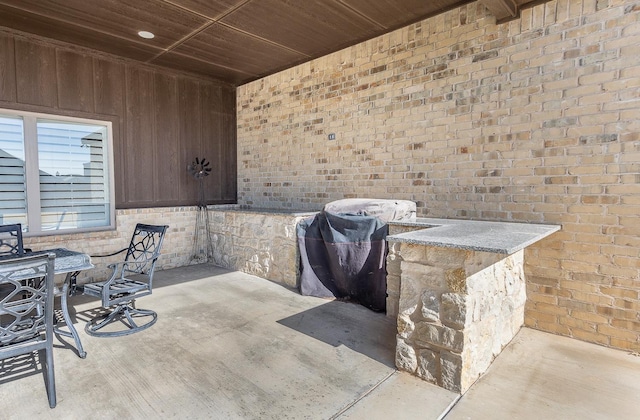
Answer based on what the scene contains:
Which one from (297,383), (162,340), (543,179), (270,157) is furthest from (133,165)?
(543,179)

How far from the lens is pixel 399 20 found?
13.2ft

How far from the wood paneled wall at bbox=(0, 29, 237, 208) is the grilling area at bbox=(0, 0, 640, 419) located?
3 centimetres

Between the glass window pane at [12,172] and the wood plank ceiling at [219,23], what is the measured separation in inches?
47.8

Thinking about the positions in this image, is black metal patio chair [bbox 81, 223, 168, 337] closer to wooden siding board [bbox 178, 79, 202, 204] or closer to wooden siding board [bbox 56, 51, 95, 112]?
wooden siding board [bbox 178, 79, 202, 204]

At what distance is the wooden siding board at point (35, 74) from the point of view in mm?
4309

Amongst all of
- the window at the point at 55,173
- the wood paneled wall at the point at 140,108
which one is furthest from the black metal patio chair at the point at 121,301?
the wood paneled wall at the point at 140,108

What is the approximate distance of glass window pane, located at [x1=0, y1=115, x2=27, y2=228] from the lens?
4.30 meters

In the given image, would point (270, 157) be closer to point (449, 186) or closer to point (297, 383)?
point (449, 186)

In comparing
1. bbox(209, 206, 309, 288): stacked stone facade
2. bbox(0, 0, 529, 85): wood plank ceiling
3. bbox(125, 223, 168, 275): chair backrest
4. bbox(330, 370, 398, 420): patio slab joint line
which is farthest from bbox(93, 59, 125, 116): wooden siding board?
bbox(330, 370, 398, 420): patio slab joint line

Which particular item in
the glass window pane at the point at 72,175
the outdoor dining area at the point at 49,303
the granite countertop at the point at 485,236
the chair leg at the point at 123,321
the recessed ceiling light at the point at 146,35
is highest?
the recessed ceiling light at the point at 146,35

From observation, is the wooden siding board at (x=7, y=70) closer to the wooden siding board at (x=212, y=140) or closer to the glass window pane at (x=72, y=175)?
the glass window pane at (x=72, y=175)

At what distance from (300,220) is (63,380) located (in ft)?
9.37

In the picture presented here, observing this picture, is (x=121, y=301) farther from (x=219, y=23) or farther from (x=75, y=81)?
(x=75, y=81)

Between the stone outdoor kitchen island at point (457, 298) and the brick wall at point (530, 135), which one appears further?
the brick wall at point (530, 135)
